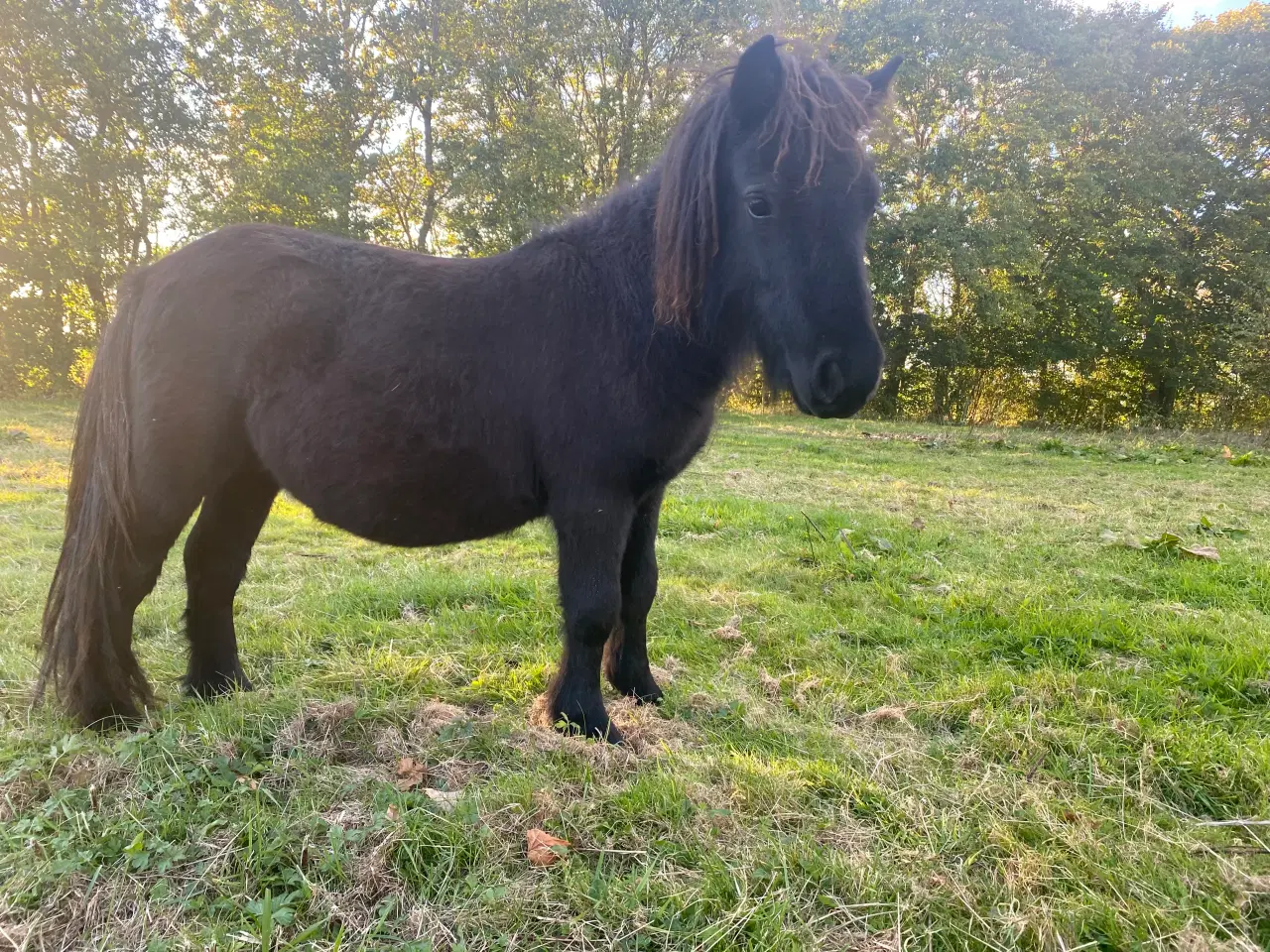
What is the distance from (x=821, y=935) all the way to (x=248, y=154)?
22.1m

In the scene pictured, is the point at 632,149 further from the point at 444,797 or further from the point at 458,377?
the point at 444,797

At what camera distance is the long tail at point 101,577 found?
2480 millimetres

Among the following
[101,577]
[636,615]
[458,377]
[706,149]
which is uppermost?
[706,149]

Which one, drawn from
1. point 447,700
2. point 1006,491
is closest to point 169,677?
point 447,700

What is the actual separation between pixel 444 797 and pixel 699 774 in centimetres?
84

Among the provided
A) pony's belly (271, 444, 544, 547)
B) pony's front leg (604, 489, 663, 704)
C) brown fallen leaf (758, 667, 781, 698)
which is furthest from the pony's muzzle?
brown fallen leaf (758, 667, 781, 698)

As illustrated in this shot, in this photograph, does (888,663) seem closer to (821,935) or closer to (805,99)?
(821,935)

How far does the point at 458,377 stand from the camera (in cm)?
239

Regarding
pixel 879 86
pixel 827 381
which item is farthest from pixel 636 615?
pixel 879 86

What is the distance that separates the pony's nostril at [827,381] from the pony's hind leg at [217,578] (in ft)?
8.02

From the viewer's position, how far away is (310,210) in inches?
651

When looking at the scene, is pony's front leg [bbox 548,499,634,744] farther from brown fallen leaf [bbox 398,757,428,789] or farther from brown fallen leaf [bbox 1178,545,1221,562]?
brown fallen leaf [bbox 1178,545,1221,562]

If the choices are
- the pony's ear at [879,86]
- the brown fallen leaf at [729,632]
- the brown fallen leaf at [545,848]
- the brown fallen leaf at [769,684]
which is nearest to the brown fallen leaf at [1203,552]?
the brown fallen leaf at [729,632]

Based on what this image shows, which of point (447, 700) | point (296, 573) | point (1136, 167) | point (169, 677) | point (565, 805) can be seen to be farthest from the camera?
point (1136, 167)
